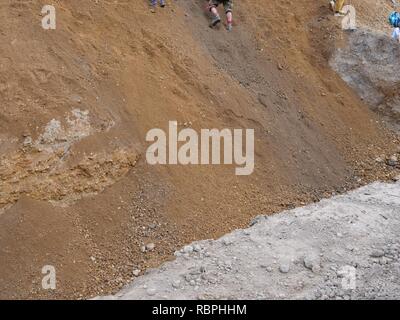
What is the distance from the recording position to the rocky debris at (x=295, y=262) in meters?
6.21

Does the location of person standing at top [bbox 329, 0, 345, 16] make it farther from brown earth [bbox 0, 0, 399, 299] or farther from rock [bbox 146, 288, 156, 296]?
rock [bbox 146, 288, 156, 296]

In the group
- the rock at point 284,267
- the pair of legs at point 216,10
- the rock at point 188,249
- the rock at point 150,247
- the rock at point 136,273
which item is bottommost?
the rock at point 136,273

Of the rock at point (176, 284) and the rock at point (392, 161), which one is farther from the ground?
the rock at point (392, 161)

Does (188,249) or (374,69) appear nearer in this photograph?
(188,249)

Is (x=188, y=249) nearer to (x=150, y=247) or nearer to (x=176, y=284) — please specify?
(x=150, y=247)

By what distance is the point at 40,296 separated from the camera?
626 centimetres

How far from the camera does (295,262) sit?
6621 millimetres

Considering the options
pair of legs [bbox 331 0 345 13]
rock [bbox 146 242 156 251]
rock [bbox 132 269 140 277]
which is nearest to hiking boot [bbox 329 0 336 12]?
pair of legs [bbox 331 0 345 13]

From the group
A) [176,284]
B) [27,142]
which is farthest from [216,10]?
[176,284]

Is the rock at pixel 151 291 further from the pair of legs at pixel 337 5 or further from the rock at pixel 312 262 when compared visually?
the pair of legs at pixel 337 5

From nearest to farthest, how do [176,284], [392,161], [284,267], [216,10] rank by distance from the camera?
[176,284] < [284,267] < [392,161] < [216,10]

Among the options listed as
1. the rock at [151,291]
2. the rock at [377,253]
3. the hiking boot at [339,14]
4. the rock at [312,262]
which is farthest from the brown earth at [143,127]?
the rock at [377,253]

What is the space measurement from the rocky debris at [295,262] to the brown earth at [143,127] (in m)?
0.40

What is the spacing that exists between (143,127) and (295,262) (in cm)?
307
